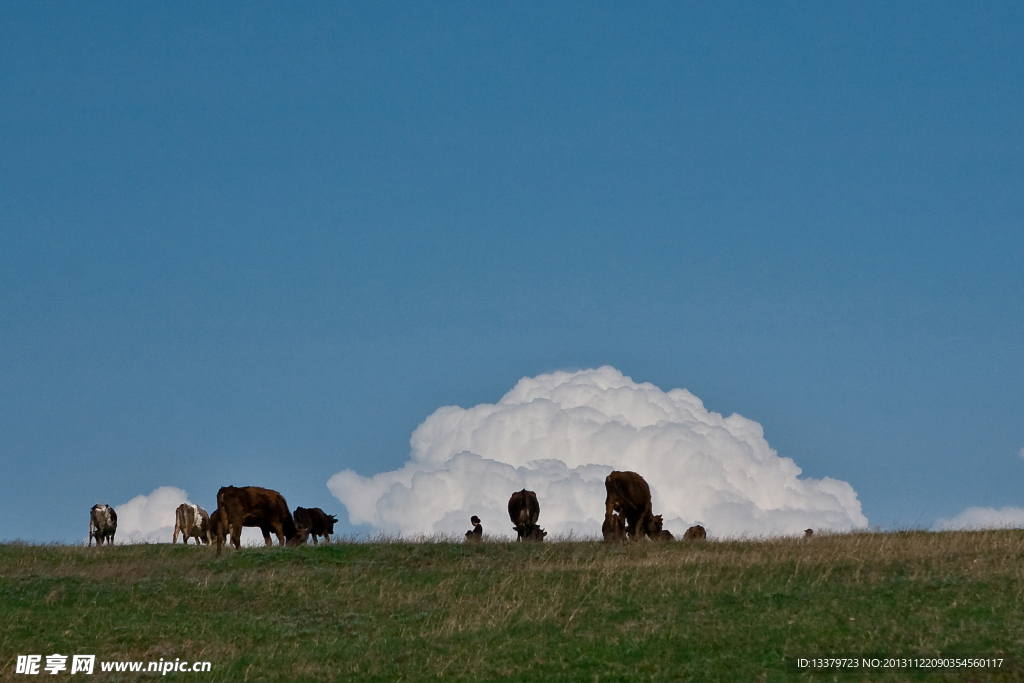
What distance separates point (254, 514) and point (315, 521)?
701cm

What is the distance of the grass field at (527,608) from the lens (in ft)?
52.7

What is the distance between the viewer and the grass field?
52.7 feet

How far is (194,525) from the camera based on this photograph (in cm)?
4425

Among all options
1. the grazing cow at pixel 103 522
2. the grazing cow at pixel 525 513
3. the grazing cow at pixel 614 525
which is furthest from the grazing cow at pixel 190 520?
the grazing cow at pixel 614 525

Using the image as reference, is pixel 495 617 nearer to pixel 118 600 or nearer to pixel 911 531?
pixel 118 600

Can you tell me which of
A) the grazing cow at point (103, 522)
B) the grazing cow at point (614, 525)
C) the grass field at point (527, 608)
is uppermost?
the grazing cow at point (103, 522)

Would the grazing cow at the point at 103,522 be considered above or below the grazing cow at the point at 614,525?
above

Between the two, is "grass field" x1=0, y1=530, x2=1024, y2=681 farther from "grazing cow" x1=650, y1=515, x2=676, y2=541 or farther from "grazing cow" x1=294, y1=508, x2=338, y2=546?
"grazing cow" x1=294, y1=508, x2=338, y2=546

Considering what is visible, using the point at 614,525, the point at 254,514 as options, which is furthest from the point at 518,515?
the point at 254,514

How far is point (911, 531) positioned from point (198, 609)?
19458mm

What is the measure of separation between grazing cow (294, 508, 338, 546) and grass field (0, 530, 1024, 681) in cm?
1066

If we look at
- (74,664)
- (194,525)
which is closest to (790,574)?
(74,664)

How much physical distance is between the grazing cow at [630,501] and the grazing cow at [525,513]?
3.68 meters

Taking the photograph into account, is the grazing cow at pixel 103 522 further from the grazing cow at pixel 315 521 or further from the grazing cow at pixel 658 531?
the grazing cow at pixel 658 531
